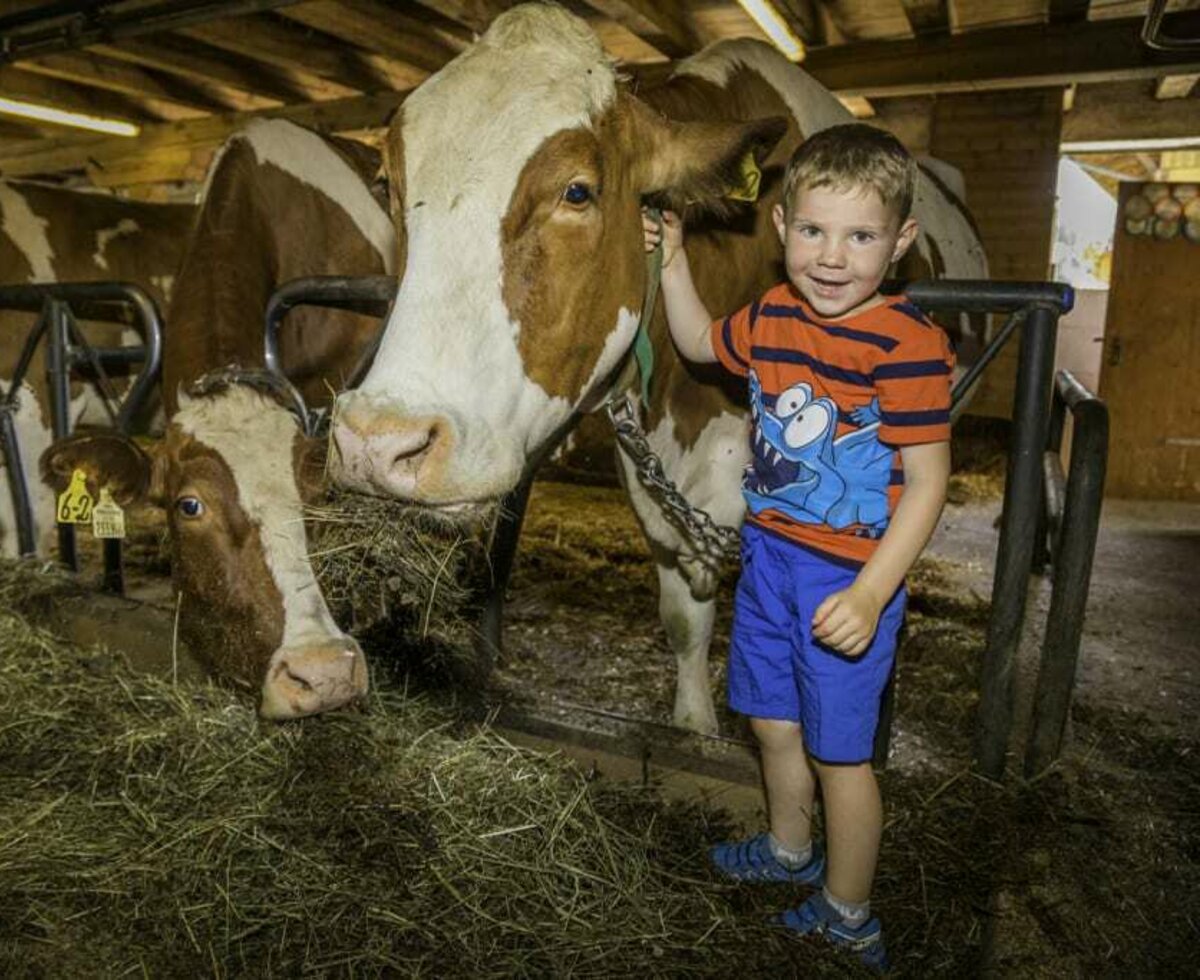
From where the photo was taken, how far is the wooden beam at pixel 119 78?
7793 mm

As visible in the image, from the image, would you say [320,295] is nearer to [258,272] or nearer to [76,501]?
[258,272]

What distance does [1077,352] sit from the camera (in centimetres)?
932

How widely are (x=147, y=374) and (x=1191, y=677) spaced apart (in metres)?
4.12

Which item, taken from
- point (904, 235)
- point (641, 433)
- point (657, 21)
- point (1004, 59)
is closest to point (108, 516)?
point (641, 433)

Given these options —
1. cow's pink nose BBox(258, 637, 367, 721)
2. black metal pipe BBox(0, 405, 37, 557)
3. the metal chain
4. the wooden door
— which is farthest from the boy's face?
the wooden door

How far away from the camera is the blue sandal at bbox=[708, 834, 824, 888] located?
188 cm

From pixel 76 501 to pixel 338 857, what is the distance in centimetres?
151

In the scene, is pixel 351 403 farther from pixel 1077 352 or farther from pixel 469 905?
pixel 1077 352

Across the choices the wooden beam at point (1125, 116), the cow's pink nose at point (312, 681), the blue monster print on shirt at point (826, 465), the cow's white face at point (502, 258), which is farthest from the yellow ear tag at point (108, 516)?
the wooden beam at point (1125, 116)

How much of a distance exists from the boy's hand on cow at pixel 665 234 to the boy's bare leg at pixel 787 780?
1.07m

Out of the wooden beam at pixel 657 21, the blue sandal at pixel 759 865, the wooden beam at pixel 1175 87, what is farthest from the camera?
the wooden beam at pixel 1175 87

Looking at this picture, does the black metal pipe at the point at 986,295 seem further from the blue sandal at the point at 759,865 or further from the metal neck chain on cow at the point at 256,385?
the metal neck chain on cow at the point at 256,385

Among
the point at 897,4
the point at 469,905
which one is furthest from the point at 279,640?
the point at 897,4

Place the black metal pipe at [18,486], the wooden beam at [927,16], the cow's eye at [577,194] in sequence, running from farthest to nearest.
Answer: the wooden beam at [927,16], the black metal pipe at [18,486], the cow's eye at [577,194]
